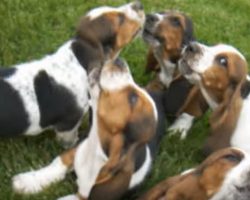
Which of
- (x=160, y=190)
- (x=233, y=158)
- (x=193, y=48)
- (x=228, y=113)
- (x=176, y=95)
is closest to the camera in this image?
(x=233, y=158)

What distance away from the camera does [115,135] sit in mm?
4988

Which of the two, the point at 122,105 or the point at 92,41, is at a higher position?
the point at 92,41

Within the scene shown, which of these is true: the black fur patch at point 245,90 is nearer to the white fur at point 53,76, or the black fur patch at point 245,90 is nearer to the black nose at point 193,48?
the black nose at point 193,48

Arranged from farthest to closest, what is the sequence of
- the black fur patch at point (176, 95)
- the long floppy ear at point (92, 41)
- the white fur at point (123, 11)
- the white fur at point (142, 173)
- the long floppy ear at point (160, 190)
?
the black fur patch at point (176, 95) → the white fur at point (123, 11) → the long floppy ear at point (92, 41) → the white fur at point (142, 173) → the long floppy ear at point (160, 190)

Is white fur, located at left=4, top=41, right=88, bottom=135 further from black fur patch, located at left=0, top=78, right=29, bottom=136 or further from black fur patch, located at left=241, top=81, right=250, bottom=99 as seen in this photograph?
black fur patch, located at left=241, top=81, right=250, bottom=99

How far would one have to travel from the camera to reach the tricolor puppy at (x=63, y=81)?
5.64 meters

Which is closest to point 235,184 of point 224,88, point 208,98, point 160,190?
point 160,190

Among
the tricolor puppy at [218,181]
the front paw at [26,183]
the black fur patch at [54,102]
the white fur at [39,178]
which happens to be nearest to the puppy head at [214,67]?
the black fur patch at [54,102]

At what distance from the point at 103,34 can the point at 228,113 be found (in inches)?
49.0

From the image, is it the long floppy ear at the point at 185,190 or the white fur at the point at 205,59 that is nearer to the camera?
the long floppy ear at the point at 185,190

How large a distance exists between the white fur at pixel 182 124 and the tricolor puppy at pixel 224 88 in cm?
54

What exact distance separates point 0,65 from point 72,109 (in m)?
1.44

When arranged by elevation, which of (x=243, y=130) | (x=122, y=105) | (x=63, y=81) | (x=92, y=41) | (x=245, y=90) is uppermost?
(x=92, y=41)

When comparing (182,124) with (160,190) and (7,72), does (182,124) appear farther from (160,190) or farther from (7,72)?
(7,72)
